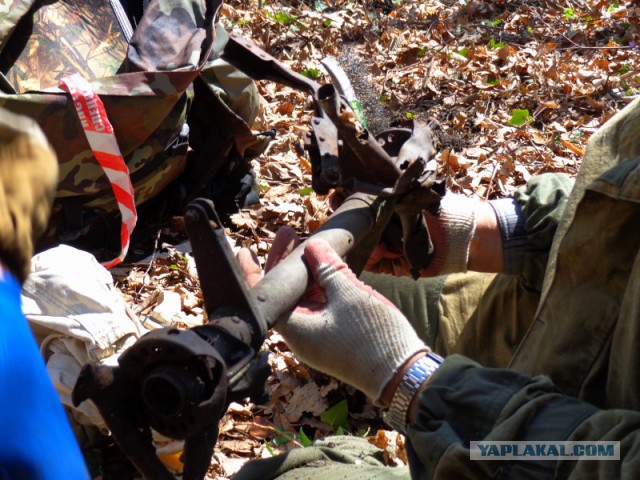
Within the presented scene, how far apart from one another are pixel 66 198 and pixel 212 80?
41.7 inches

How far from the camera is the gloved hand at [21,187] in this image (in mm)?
1022

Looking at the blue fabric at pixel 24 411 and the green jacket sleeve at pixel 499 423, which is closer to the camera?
the blue fabric at pixel 24 411

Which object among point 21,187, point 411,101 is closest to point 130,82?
point 411,101

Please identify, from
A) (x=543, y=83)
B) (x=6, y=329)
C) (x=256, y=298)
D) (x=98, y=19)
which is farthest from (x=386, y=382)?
(x=543, y=83)

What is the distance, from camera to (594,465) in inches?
60.5

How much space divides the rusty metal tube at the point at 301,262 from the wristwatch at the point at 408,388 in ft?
1.18

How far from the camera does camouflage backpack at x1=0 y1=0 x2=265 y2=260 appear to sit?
144 inches

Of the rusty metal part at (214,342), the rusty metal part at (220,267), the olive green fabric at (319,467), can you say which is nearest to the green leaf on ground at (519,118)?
the rusty metal part at (214,342)

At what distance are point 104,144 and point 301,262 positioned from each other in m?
2.07

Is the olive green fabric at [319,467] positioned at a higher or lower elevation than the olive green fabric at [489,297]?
lower

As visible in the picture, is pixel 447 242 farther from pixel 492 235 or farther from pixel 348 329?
pixel 348 329

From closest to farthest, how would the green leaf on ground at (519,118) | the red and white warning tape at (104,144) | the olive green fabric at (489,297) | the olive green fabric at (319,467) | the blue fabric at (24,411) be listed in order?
the blue fabric at (24,411), the olive green fabric at (319,467), the olive green fabric at (489,297), the red and white warning tape at (104,144), the green leaf on ground at (519,118)

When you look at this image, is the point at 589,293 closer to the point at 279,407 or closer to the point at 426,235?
the point at 426,235

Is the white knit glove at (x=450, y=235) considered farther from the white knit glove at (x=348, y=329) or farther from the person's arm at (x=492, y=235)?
the white knit glove at (x=348, y=329)
